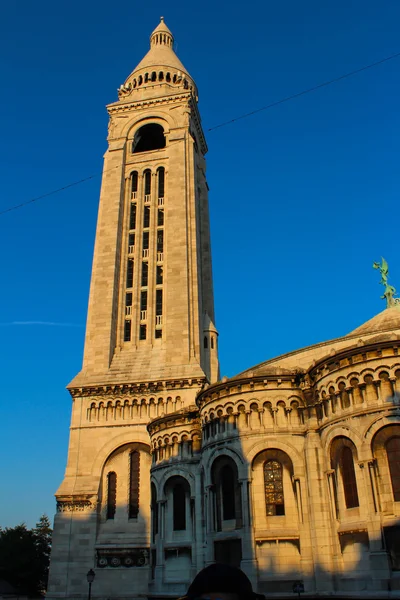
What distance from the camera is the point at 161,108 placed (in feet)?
189

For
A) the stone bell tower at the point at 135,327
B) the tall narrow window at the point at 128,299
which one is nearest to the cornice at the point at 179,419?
the stone bell tower at the point at 135,327

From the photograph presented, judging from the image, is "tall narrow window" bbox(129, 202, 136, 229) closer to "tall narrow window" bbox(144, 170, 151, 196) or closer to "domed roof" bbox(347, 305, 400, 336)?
"tall narrow window" bbox(144, 170, 151, 196)

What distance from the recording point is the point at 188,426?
111 ft

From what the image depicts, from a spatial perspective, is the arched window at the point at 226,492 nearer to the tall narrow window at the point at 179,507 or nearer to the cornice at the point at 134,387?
the tall narrow window at the point at 179,507

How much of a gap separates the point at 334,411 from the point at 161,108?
136 feet

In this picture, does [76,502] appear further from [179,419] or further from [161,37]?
[161,37]

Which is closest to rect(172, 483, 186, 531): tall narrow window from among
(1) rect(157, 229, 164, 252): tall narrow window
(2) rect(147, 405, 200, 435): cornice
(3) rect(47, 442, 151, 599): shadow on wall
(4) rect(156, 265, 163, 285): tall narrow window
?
(2) rect(147, 405, 200, 435): cornice

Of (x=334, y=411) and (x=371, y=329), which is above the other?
(x=371, y=329)

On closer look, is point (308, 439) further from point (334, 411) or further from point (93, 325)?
point (93, 325)

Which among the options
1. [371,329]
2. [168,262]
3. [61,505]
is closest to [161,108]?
[168,262]

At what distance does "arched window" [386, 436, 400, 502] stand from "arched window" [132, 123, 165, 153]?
142 ft

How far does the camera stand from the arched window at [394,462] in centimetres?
2309

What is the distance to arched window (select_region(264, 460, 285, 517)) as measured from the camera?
26.8 metres

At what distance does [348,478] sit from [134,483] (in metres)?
20.0
